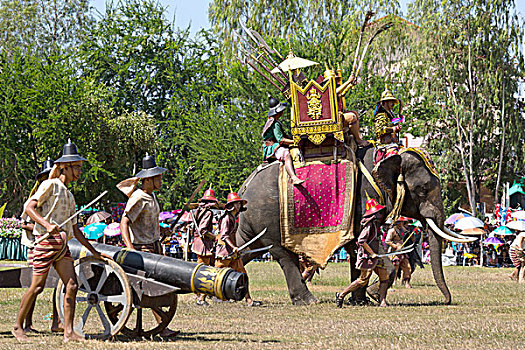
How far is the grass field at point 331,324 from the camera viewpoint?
8.56 m

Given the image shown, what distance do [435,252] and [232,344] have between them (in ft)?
19.9

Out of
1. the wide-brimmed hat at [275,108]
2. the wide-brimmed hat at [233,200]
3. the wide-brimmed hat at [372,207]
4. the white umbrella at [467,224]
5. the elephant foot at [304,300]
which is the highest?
the wide-brimmed hat at [275,108]

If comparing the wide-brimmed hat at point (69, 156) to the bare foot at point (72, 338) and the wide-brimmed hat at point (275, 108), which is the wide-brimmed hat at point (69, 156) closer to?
the bare foot at point (72, 338)

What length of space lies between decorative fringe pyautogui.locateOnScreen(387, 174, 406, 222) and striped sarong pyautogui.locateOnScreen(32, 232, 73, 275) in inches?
257

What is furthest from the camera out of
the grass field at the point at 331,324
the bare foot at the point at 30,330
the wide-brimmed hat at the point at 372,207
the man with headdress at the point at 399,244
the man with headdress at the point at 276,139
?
the man with headdress at the point at 399,244

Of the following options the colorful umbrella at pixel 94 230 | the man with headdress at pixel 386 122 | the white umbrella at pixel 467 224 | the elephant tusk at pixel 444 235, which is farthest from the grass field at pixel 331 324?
the white umbrella at pixel 467 224

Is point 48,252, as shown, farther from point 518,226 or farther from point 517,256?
point 517,256

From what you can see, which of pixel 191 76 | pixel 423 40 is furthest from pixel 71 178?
pixel 191 76

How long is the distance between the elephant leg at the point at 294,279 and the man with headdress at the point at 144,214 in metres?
4.33

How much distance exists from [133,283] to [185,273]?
A: 0.55 metres

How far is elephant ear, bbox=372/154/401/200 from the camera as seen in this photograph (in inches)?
537

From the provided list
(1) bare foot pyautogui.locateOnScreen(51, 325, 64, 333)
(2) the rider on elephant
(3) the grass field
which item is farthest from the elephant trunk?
(1) bare foot pyautogui.locateOnScreen(51, 325, 64, 333)

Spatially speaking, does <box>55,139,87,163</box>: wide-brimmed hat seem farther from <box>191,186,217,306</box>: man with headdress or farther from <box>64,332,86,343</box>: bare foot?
<box>191,186,217,306</box>: man with headdress

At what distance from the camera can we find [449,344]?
8578mm
